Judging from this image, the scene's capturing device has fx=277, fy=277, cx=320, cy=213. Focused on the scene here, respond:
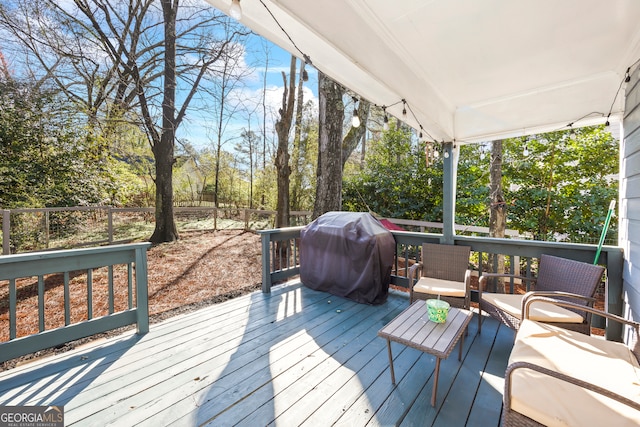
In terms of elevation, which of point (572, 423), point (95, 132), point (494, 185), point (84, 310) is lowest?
point (84, 310)

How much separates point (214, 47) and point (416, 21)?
7.38 meters

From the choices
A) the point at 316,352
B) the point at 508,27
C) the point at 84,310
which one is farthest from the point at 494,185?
the point at 84,310

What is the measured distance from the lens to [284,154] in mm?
7344

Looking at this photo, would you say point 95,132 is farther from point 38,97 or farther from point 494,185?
point 494,185

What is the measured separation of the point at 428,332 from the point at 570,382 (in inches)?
35.1

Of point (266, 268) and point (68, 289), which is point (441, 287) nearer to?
point (266, 268)

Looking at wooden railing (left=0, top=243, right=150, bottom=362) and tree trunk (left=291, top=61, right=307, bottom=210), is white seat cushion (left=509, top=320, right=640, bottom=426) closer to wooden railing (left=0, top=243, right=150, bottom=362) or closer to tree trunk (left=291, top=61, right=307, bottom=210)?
wooden railing (left=0, top=243, right=150, bottom=362)

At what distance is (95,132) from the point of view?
734cm

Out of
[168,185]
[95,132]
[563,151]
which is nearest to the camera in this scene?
[563,151]

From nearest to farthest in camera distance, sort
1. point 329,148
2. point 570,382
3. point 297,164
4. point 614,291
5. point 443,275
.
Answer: point 570,382, point 614,291, point 443,275, point 329,148, point 297,164

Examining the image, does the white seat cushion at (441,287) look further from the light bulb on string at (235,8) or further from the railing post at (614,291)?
the light bulb on string at (235,8)

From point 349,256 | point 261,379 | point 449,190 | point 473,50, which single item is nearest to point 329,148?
point 449,190

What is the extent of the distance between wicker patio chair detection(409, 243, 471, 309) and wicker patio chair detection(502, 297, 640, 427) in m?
1.00

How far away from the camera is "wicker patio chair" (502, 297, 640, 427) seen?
1195mm
